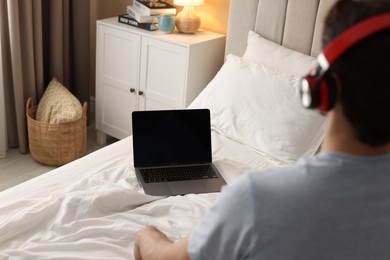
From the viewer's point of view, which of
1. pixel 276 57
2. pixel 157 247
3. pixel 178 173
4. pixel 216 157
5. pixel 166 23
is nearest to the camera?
pixel 157 247

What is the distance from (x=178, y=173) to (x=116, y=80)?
1344mm

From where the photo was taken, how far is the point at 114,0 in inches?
139

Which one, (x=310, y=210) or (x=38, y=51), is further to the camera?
(x=38, y=51)

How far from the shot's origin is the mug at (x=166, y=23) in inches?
116

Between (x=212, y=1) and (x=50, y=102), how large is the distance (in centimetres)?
116

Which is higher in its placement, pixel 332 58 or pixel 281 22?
pixel 332 58

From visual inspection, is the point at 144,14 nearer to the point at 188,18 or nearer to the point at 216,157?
the point at 188,18

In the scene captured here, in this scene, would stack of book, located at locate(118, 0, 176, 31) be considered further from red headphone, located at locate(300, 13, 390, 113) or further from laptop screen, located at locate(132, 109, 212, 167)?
red headphone, located at locate(300, 13, 390, 113)

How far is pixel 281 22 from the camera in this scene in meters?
2.68

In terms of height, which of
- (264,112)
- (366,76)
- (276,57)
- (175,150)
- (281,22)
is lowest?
(175,150)

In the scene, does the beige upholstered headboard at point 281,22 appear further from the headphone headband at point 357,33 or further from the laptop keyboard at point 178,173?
the headphone headband at point 357,33

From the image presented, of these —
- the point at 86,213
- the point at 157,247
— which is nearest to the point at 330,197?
the point at 157,247

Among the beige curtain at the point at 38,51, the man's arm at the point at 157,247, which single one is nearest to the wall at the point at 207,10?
the beige curtain at the point at 38,51

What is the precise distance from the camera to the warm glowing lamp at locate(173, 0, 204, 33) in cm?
295
